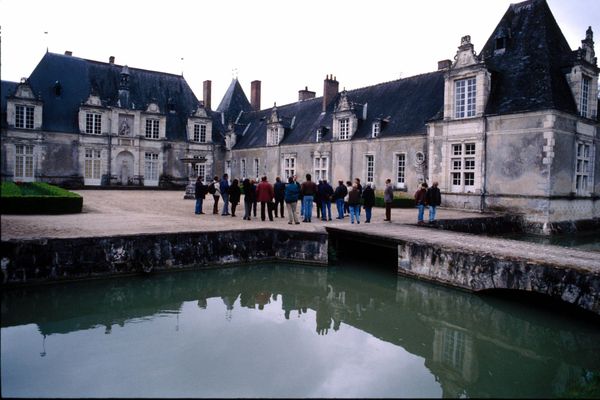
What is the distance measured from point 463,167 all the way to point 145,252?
1524 cm

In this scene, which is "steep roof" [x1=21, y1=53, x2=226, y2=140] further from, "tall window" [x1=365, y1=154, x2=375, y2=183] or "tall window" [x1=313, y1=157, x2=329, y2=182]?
"tall window" [x1=365, y1=154, x2=375, y2=183]

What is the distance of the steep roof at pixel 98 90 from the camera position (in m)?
31.0

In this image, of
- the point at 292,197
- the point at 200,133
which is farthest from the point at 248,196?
the point at 200,133

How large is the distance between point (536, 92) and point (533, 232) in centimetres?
569

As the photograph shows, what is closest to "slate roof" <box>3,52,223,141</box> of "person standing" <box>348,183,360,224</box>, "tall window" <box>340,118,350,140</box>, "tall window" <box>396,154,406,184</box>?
"tall window" <box>340,118,350,140</box>

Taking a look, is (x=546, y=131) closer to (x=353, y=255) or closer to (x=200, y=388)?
(x=353, y=255)

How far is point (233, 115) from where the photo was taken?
41.2 metres

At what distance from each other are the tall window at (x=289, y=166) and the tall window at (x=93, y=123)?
44.3 feet

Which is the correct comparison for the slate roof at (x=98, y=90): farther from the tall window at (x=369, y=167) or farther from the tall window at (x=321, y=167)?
the tall window at (x=369, y=167)

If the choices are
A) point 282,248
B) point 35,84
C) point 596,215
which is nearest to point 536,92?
point 596,215

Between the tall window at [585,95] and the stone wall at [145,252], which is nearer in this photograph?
the stone wall at [145,252]

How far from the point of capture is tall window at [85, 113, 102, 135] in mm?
31625

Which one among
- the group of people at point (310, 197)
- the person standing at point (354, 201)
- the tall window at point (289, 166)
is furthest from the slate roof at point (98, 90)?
the person standing at point (354, 201)

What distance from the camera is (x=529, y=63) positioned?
1930 cm
